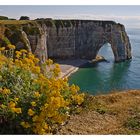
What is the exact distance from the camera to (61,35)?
85625 millimetres

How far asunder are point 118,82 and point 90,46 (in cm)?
2823

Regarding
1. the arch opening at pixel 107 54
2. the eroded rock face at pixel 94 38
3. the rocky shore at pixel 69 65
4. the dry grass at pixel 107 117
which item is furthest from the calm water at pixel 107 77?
the dry grass at pixel 107 117

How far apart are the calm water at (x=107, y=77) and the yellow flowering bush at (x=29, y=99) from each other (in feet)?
134

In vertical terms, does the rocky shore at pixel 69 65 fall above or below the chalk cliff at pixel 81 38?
below

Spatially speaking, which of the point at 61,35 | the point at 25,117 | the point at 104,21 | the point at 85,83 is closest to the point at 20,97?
the point at 25,117

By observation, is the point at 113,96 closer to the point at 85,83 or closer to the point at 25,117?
the point at 25,117

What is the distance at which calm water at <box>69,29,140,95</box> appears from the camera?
59.6m

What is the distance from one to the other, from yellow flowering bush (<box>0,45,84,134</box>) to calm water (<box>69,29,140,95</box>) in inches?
1608

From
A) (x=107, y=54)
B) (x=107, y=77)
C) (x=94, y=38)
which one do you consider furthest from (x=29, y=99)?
(x=107, y=54)

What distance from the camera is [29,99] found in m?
11.6

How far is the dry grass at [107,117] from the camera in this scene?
12547 millimetres

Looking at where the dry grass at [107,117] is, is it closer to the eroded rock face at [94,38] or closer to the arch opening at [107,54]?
the eroded rock face at [94,38]

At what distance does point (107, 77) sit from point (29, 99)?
5755cm

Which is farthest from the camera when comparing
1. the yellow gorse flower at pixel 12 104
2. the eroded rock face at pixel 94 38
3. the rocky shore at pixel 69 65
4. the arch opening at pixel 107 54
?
the arch opening at pixel 107 54
